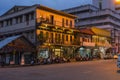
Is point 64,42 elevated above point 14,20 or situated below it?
below

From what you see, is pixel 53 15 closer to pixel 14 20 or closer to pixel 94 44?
pixel 14 20

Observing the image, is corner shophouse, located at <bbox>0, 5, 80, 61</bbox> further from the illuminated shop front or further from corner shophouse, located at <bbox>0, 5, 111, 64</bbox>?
the illuminated shop front

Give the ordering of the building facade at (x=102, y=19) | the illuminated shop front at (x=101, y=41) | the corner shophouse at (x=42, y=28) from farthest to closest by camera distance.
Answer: the building facade at (x=102, y=19) < the illuminated shop front at (x=101, y=41) < the corner shophouse at (x=42, y=28)

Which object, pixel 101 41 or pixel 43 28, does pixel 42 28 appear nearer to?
pixel 43 28

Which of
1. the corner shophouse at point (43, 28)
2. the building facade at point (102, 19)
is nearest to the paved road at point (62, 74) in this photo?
the corner shophouse at point (43, 28)

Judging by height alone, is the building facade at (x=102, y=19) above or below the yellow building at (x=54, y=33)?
above

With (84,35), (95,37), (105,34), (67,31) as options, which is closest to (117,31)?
(105,34)

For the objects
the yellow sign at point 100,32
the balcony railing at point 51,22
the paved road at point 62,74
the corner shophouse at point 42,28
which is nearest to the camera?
the paved road at point 62,74

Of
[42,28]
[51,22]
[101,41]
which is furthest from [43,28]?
[101,41]

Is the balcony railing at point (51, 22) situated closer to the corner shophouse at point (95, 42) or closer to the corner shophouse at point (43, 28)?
the corner shophouse at point (43, 28)

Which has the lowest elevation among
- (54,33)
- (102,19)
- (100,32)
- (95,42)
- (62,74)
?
(62,74)

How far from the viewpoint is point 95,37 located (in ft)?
236

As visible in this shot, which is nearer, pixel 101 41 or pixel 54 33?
pixel 54 33

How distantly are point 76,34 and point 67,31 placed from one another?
4.64m
